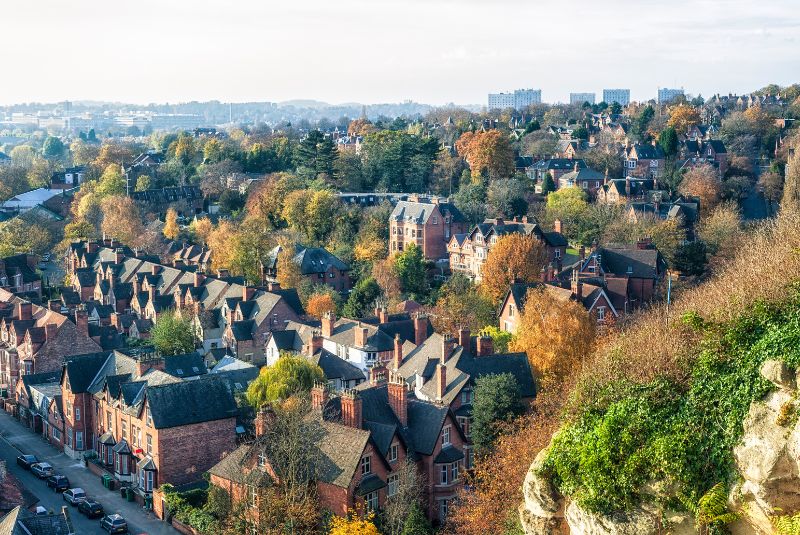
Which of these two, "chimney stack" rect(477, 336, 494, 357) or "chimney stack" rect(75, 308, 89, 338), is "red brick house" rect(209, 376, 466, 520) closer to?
"chimney stack" rect(477, 336, 494, 357)

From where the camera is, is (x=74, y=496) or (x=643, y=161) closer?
(x=74, y=496)

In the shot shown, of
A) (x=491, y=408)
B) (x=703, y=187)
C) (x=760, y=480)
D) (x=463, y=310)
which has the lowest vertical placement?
(x=463, y=310)

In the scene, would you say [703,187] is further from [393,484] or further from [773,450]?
→ [773,450]

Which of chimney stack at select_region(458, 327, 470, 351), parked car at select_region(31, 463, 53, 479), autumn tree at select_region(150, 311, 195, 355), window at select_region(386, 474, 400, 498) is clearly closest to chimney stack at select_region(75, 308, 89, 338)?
autumn tree at select_region(150, 311, 195, 355)

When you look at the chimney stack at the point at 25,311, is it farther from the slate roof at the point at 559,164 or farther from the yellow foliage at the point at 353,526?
the slate roof at the point at 559,164

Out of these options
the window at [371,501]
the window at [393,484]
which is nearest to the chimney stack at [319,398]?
the window at [393,484]

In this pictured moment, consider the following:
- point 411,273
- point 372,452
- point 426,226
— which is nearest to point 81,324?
point 411,273
